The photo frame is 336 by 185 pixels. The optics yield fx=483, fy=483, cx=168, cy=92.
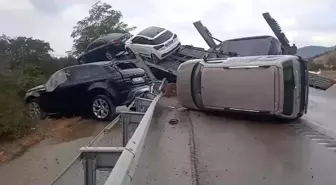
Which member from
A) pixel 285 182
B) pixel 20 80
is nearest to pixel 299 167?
pixel 285 182

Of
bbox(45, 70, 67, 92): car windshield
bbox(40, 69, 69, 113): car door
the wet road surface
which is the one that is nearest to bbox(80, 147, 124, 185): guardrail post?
the wet road surface

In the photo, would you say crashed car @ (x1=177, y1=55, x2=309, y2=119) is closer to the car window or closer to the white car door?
the white car door

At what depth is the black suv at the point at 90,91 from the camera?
13672 millimetres

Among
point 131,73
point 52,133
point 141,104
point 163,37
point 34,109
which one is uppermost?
point 163,37

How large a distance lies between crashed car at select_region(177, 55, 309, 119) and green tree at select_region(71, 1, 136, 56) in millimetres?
23220

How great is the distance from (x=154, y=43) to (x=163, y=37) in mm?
708

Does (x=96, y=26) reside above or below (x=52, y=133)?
above

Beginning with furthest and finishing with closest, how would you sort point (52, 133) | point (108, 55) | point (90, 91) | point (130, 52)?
point (108, 55)
point (130, 52)
point (90, 91)
point (52, 133)

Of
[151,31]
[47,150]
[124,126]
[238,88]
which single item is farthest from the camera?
[151,31]

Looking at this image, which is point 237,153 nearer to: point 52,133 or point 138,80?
point 52,133

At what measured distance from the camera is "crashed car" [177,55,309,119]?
968cm

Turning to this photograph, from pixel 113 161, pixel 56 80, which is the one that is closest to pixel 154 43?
pixel 56 80

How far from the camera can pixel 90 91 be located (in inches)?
554

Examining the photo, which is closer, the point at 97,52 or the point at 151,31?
the point at 151,31
